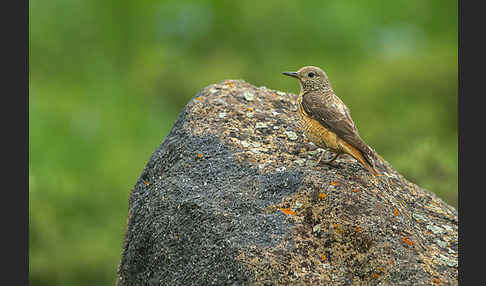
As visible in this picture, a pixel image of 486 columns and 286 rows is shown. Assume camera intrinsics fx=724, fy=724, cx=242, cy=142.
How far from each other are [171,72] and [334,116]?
1152 cm

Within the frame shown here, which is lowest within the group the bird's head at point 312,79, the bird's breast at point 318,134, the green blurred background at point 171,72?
the bird's breast at point 318,134

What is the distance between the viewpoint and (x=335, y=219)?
6.20m

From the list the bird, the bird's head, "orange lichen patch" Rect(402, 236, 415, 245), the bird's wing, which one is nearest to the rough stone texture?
"orange lichen patch" Rect(402, 236, 415, 245)

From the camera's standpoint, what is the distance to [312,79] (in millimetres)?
7605

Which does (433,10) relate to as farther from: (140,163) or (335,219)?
(335,219)

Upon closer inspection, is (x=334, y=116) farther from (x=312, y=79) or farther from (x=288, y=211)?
(x=288, y=211)

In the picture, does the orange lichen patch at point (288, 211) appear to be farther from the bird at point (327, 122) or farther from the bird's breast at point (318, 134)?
the bird's breast at point (318, 134)

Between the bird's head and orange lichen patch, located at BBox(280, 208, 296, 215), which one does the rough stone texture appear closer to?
orange lichen patch, located at BBox(280, 208, 296, 215)

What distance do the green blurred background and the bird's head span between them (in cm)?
554

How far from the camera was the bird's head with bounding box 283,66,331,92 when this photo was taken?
7.58 m

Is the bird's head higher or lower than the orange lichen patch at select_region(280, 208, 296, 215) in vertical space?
higher

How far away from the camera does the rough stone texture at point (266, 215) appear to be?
19.7 ft

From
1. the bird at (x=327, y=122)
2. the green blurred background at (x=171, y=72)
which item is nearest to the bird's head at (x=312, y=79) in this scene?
the bird at (x=327, y=122)

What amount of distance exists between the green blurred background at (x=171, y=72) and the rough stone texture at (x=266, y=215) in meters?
5.94
